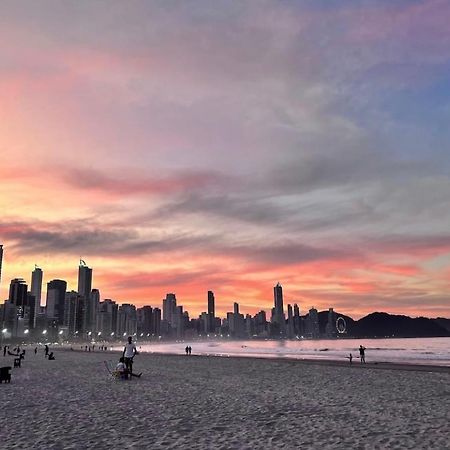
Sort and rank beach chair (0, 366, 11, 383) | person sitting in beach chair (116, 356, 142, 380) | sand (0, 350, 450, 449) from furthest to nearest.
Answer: person sitting in beach chair (116, 356, 142, 380) < beach chair (0, 366, 11, 383) < sand (0, 350, 450, 449)

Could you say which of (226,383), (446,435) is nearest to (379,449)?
(446,435)

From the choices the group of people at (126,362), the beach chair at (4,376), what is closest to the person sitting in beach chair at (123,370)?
the group of people at (126,362)

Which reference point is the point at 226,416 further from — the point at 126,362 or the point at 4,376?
the point at 4,376

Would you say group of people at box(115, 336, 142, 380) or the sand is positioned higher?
group of people at box(115, 336, 142, 380)

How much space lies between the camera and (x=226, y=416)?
48.6 ft

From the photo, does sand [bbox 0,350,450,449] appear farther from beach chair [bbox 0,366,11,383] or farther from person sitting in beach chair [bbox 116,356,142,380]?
person sitting in beach chair [bbox 116,356,142,380]

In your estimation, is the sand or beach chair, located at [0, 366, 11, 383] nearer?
the sand

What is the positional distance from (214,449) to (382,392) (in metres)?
14.0

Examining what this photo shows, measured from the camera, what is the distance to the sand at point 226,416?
1105 centimetres

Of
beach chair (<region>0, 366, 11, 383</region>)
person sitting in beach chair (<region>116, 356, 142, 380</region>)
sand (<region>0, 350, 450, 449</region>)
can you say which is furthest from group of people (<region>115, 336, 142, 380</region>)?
beach chair (<region>0, 366, 11, 383</region>)

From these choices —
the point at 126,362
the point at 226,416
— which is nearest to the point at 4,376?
the point at 126,362

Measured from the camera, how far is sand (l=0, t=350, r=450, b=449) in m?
11.1

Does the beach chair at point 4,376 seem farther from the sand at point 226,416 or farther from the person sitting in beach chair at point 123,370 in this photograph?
the person sitting in beach chair at point 123,370

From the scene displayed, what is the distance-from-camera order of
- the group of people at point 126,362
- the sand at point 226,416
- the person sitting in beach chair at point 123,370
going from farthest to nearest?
the person sitting in beach chair at point 123,370 → the group of people at point 126,362 → the sand at point 226,416
